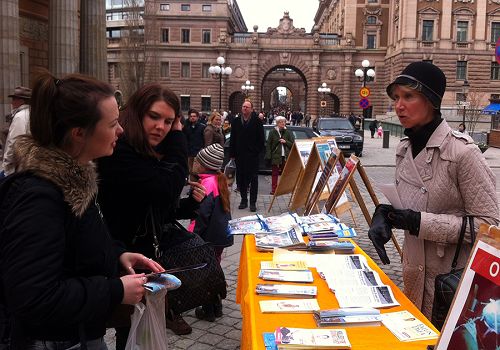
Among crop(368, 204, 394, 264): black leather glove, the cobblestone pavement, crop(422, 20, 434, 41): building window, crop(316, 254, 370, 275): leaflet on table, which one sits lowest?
the cobblestone pavement

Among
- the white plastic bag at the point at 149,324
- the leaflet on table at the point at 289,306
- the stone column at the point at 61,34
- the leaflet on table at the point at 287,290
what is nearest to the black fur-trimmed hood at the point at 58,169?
the white plastic bag at the point at 149,324

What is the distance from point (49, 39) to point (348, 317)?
15.6 meters

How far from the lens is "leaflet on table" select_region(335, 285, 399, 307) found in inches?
112

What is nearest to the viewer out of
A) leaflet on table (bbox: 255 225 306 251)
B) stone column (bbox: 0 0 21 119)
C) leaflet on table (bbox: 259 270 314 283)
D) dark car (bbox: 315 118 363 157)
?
leaflet on table (bbox: 259 270 314 283)

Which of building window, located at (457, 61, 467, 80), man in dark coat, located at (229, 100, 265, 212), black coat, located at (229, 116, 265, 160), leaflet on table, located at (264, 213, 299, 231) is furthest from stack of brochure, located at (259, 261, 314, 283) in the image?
building window, located at (457, 61, 467, 80)

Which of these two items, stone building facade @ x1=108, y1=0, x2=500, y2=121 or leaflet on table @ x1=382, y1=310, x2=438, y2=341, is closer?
leaflet on table @ x1=382, y1=310, x2=438, y2=341

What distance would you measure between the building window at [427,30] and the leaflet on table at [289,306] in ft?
193

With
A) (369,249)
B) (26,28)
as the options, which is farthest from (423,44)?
(369,249)

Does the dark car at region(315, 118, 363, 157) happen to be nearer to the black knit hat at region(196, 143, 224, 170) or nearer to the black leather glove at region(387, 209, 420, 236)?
the black knit hat at region(196, 143, 224, 170)

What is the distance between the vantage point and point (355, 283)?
316cm

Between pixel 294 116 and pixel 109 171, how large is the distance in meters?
52.1

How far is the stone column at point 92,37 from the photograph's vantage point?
17359 millimetres

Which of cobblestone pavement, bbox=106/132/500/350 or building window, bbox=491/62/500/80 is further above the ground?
building window, bbox=491/62/500/80

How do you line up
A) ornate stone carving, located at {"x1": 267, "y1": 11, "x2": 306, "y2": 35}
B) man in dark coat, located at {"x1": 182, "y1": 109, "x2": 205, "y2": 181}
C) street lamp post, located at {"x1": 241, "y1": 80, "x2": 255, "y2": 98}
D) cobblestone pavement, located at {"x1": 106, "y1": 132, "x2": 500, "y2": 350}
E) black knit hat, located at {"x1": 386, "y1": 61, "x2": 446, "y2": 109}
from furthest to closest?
ornate stone carving, located at {"x1": 267, "y1": 11, "x2": 306, "y2": 35}, street lamp post, located at {"x1": 241, "y1": 80, "x2": 255, "y2": 98}, man in dark coat, located at {"x1": 182, "y1": 109, "x2": 205, "y2": 181}, cobblestone pavement, located at {"x1": 106, "y1": 132, "x2": 500, "y2": 350}, black knit hat, located at {"x1": 386, "y1": 61, "x2": 446, "y2": 109}
